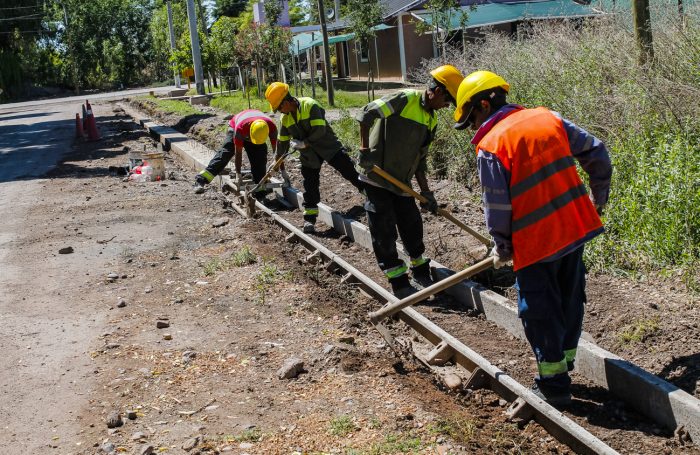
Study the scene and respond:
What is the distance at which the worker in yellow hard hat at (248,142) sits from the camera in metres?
11.1

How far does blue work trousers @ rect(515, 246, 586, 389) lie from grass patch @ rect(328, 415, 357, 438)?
1.16 meters

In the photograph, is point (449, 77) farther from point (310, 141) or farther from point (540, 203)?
point (310, 141)

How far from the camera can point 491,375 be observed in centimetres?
523

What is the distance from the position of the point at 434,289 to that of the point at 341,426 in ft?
4.19

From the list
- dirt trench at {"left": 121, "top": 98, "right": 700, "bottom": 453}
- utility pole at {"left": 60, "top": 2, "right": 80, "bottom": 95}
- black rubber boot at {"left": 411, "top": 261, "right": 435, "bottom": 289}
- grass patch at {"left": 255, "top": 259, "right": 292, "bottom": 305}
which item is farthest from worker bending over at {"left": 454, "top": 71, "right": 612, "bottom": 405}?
utility pole at {"left": 60, "top": 2, "right": 80, "bottom": 95}

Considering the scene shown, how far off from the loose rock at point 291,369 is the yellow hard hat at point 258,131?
5775 millimetres

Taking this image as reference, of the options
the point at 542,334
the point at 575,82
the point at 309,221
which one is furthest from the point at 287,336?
the point at 575,82

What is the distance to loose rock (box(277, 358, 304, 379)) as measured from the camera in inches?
221

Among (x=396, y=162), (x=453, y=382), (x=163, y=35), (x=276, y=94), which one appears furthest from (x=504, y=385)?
(x=163, y=35)

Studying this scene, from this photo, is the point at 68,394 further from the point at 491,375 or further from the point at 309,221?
the point at 309,221

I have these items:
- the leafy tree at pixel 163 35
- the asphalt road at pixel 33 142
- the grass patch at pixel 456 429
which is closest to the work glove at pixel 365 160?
the grass patch at pixel 456 429

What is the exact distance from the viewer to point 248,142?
39.1 ft

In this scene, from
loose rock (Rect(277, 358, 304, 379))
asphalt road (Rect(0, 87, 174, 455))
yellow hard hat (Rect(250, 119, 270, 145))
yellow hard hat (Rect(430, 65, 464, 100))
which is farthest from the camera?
yellow hard hat (Rect(250, 119, 270, 145))

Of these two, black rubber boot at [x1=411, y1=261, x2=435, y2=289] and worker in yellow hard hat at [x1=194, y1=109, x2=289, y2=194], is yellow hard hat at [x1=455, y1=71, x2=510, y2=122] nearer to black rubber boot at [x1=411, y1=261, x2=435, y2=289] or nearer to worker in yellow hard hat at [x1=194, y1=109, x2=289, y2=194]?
black rubber boot at [x1=411, y1=261, x2=435, y2=289]
